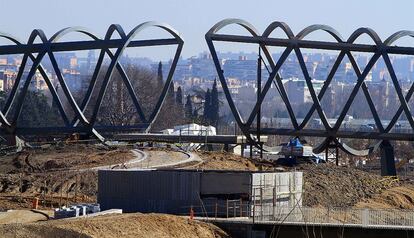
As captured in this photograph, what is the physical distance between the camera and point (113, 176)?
5003cm

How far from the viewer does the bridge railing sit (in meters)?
47.8

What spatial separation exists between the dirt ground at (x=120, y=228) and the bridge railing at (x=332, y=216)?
3.21 m

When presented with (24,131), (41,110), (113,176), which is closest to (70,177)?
(113,176)

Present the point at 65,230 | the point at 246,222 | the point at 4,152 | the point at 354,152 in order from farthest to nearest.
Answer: the point at 354,152, the point at 4,152, the point at 246,222, the point at 65,230

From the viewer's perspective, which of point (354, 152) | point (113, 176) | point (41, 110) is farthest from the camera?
point (41, 110)

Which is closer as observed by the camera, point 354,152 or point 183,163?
point 183,163

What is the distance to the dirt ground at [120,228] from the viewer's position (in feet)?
126

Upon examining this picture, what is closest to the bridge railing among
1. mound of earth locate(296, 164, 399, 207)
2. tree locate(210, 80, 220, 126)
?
mound of earth locate(296, 164, 399, 207)

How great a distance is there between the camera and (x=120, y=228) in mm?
41625

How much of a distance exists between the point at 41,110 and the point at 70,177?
274 feet

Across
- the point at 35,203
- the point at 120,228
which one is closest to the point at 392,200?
the point at 35,203

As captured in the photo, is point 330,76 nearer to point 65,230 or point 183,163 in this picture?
point 183,163

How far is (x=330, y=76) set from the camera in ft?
284

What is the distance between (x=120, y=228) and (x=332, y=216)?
34.4 feet
